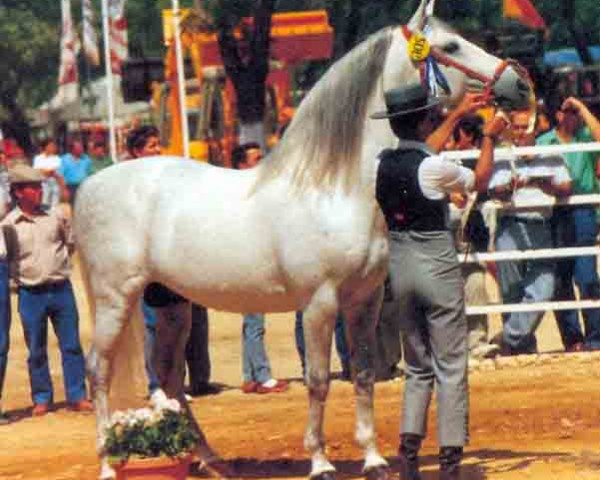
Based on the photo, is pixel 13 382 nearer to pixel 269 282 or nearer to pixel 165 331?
pixel 165 331

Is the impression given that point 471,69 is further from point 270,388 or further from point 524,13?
point 524,13

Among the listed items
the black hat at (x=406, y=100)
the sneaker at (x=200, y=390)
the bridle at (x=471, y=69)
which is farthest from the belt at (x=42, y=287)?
the black hat at (x=406, y=100)

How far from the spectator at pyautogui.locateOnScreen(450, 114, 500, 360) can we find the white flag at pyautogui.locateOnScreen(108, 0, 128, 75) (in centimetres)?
1466

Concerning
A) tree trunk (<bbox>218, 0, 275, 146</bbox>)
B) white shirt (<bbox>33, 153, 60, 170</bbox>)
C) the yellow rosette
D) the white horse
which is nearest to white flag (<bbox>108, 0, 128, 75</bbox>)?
tree trunk (<bbox>218, 0, 275, 146</bbox>)

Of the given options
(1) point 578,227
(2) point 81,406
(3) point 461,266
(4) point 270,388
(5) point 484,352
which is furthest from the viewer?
(1) point 578,227

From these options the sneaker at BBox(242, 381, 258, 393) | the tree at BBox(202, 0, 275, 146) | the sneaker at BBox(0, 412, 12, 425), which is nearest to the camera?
the sneaker at BBox(0, 412, 12, 425)

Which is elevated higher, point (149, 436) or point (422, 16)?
point (422, 16)

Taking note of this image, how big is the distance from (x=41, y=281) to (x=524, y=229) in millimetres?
3932

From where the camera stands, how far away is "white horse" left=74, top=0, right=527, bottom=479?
10859 mm

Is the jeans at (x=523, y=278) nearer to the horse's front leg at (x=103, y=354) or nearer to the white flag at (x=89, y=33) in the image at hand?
the horse's front leg at (x=103, y=354)

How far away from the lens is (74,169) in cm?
3756

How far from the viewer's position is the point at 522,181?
15797 millimetres

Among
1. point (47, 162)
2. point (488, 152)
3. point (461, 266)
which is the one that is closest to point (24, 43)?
point (47, 162)

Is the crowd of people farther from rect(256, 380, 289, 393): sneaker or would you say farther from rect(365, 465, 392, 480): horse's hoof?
rect(365, 465, 392, 480): horse's hoof
